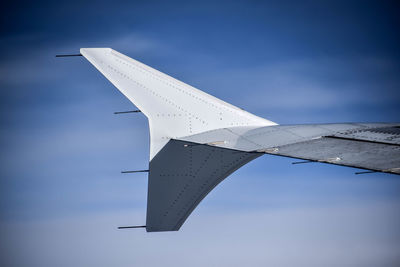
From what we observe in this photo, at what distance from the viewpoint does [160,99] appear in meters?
16.5

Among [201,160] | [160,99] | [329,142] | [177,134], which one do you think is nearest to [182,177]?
[201,160]

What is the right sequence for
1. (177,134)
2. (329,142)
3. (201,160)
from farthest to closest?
(177,134)
(201,160)
(329,142)

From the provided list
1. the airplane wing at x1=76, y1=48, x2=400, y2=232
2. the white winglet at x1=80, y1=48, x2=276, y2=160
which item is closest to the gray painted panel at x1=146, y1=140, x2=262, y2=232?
the airplane wing at x1=76, y1=48, x2=400, y2=232

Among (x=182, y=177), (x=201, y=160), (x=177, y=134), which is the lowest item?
(x=182, y=177)

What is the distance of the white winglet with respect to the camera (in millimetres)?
16141

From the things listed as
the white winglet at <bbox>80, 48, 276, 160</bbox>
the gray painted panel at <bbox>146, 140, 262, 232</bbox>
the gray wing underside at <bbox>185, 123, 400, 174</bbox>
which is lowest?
the gray painted panel at <bbox>146, 140, 262, 232</bbox>

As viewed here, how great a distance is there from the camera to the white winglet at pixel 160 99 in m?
16.1

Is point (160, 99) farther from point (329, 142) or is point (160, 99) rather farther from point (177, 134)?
point (329, 142)

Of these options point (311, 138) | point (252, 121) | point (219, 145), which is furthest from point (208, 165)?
point (311, 138)

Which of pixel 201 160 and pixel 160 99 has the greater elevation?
pixel 160 99

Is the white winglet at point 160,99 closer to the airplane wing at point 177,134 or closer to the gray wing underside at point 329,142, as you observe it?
the airplane wing at point 177,134

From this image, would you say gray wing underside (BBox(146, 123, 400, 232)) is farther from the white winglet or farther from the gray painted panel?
the white winglet

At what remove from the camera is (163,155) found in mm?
16000

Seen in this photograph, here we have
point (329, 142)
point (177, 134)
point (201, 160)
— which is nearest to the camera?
point (329, 142)
